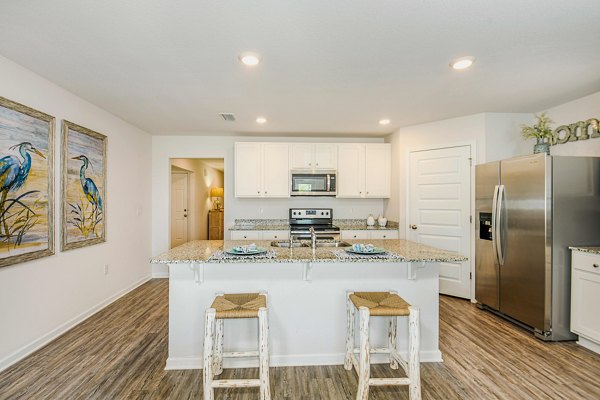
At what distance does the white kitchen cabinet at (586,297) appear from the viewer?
2504mm

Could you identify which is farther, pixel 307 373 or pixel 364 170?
pixel 364 170

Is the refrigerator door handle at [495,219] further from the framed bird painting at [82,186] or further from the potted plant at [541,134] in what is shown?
the framed bird painting at [82,186]

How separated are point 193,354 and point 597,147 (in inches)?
170

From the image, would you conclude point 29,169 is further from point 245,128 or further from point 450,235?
point 450,235

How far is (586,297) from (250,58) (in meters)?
3.47

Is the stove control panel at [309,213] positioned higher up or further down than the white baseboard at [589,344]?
higher up

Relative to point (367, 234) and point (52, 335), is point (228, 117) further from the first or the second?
point (52, 335)

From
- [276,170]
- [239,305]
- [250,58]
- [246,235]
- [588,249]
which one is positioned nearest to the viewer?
[239,305]

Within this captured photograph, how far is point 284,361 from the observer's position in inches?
91.3

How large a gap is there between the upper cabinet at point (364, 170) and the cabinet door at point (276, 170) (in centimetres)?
85

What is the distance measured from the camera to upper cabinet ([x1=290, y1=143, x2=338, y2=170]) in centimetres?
474

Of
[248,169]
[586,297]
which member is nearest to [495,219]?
[586,297]

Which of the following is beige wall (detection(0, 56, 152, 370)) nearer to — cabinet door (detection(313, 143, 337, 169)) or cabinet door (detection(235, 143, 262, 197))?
cabinet door (detection(235, 143, 262, 197))

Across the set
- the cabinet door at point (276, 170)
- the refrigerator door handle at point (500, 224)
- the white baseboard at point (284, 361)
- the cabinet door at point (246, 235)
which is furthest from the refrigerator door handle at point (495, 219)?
the cabinet door at point (246, 235)
